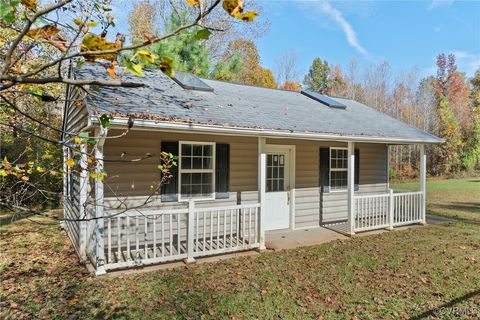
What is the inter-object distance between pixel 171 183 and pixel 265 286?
2.93 metres

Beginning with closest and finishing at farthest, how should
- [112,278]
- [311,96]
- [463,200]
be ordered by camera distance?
[112,278], [311,96], [463,200]

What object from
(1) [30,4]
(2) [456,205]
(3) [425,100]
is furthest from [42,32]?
(3) [425,100]

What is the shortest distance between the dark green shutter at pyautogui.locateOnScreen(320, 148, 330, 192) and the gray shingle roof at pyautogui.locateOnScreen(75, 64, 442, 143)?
0.90 m

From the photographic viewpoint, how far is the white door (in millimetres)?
8016

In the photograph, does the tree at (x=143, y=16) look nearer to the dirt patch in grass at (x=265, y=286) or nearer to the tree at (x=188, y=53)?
the tree at (x=188, y=53)

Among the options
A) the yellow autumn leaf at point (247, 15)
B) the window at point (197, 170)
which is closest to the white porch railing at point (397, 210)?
the window at point (197, 170)

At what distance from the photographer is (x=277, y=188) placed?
818 centimetres

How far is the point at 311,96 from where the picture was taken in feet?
35.9

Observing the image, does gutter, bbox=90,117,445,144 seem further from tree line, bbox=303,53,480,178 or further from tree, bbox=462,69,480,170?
tree, bbox=462,69,480,170

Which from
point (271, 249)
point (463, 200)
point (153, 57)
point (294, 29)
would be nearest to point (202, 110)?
point (271, 249)

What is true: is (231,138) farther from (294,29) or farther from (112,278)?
(294,29)

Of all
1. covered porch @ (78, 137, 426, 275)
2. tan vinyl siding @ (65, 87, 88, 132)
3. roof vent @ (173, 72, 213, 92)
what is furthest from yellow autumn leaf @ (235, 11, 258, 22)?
roof vent @ (173, 72, 213, 92)

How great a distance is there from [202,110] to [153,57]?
532 cm

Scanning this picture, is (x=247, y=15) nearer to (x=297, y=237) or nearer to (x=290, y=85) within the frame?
(x=297, y=237)
